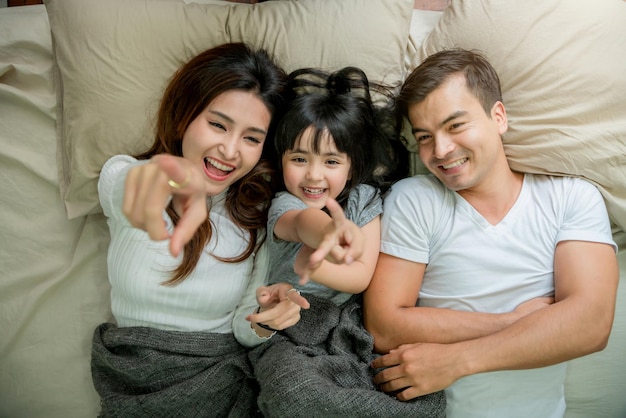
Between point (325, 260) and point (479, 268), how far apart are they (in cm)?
40

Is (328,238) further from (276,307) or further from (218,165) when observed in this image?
(218,165)

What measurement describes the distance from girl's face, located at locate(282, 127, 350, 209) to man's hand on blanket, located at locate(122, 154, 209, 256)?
0.47 meters

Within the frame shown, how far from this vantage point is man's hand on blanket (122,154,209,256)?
2.48 feet

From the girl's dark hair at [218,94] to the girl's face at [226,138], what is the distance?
0.10 feet

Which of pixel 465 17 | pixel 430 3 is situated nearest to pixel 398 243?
pixel 465 17

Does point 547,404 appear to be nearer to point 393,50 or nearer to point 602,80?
point 602,80

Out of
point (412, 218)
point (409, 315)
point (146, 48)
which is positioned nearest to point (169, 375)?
point (409, 315)

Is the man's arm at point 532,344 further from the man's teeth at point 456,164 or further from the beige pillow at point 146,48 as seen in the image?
the beige pillow at point 146,48

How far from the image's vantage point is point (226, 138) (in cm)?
122

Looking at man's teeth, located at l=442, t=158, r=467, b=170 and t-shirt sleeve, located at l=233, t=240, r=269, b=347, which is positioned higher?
man's teeth, located at l=442, t=158, r=467, b=170

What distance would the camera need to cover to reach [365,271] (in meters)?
1.27

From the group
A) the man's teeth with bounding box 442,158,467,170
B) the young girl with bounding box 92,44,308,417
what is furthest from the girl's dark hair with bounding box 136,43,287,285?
the man's teeth with bounding box 442,158,467,170

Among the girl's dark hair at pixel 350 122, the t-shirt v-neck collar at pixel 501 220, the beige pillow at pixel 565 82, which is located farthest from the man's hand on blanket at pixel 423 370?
the beige pillow at pixel 565 82

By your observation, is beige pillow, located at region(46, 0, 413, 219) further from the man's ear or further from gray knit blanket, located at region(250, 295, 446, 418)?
gray knit blanket, located at region(250, 295, 446, 418)
